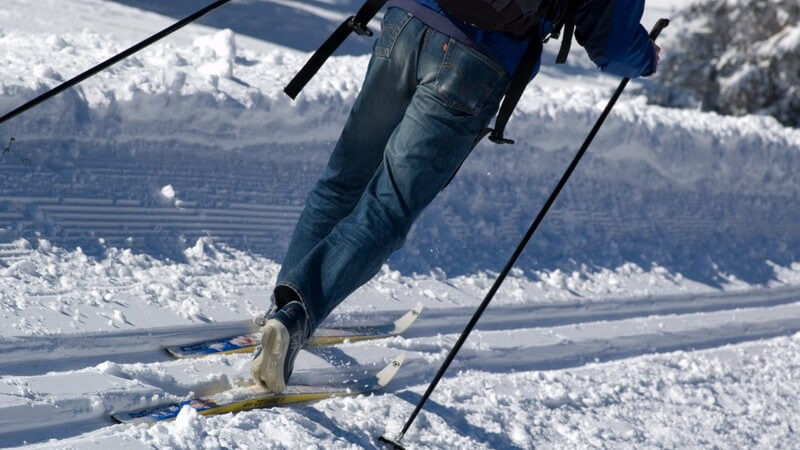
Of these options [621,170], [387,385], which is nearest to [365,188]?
[387,385]

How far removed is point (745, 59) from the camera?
9805mm

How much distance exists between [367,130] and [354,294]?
3.89 ft

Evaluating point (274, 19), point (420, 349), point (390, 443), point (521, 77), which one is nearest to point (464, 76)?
point (521, 77)

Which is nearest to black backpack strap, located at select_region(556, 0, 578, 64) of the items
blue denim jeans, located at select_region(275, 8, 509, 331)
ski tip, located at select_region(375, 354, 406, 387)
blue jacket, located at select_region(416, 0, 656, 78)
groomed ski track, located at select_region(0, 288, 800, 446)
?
blue jacket, located at select_region(416, 0, 656, 78)

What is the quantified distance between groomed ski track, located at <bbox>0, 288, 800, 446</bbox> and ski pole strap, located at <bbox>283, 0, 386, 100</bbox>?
905 millimetres

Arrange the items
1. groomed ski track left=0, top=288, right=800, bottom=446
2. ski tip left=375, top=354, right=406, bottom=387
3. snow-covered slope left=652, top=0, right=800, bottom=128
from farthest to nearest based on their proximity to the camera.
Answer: snow-covered slope left=652, top=0, right=800, bottom=128, ski tip left=375, top=354, right=406, bottom=387, groomed ski track left=0, top=288, right=800, bottom=446

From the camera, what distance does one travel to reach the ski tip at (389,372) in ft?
10.5

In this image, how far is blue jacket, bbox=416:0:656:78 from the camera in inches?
104

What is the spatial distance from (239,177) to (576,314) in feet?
5.68

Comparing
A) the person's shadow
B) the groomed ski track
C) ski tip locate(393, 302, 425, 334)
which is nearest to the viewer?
the groomed ski track

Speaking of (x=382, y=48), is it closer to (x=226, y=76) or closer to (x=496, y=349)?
(x=496, y=349)

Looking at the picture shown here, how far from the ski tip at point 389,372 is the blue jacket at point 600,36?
3.57 feet

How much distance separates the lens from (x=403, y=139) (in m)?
2.71

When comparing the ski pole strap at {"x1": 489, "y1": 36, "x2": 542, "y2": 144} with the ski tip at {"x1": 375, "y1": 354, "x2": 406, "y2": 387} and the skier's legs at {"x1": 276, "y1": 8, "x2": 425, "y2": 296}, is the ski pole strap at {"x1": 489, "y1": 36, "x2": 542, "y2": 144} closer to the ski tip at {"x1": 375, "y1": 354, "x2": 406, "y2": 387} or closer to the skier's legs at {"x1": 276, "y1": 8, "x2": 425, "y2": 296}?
the skier's legs at {"x1": 276, "y1": 8, "x2": 425, "y2": 296}
